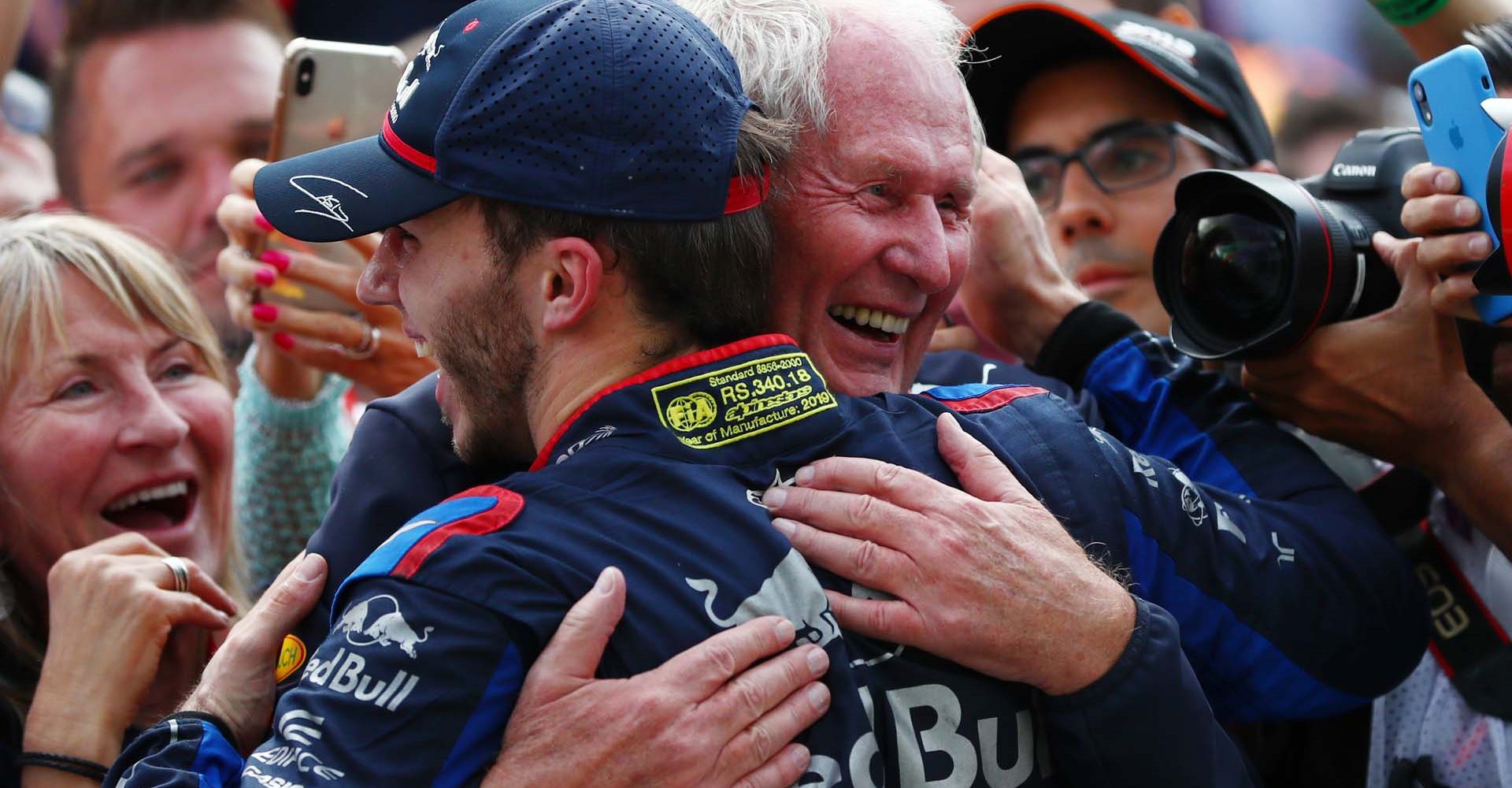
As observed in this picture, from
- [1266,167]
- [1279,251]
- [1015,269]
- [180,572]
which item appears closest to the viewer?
[1279,251]

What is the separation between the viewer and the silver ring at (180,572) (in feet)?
7.97

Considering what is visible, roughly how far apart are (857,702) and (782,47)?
0.91m

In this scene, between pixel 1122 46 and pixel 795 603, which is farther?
pixel 1122 46

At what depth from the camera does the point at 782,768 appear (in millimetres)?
1485

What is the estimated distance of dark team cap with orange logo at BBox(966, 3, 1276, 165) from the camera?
302 cm

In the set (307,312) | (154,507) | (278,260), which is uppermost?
(278,260)

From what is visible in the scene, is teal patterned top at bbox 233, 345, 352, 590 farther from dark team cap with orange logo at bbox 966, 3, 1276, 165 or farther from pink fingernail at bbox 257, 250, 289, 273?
dark team cap with orange logo at bbox 966, 3, 1276, 165

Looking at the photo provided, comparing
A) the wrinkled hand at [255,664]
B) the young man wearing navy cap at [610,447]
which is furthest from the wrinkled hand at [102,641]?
the young man wearing navy cap at [610,447]

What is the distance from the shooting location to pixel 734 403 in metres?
1.60

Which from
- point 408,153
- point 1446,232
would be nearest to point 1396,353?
point 1446,232

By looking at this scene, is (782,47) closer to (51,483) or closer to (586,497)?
(586,497)

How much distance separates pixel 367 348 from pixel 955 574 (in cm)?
193

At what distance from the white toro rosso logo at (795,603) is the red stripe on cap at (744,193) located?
16.8 inches

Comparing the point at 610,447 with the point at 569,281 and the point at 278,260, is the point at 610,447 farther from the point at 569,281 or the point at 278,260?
the point at 278,260
